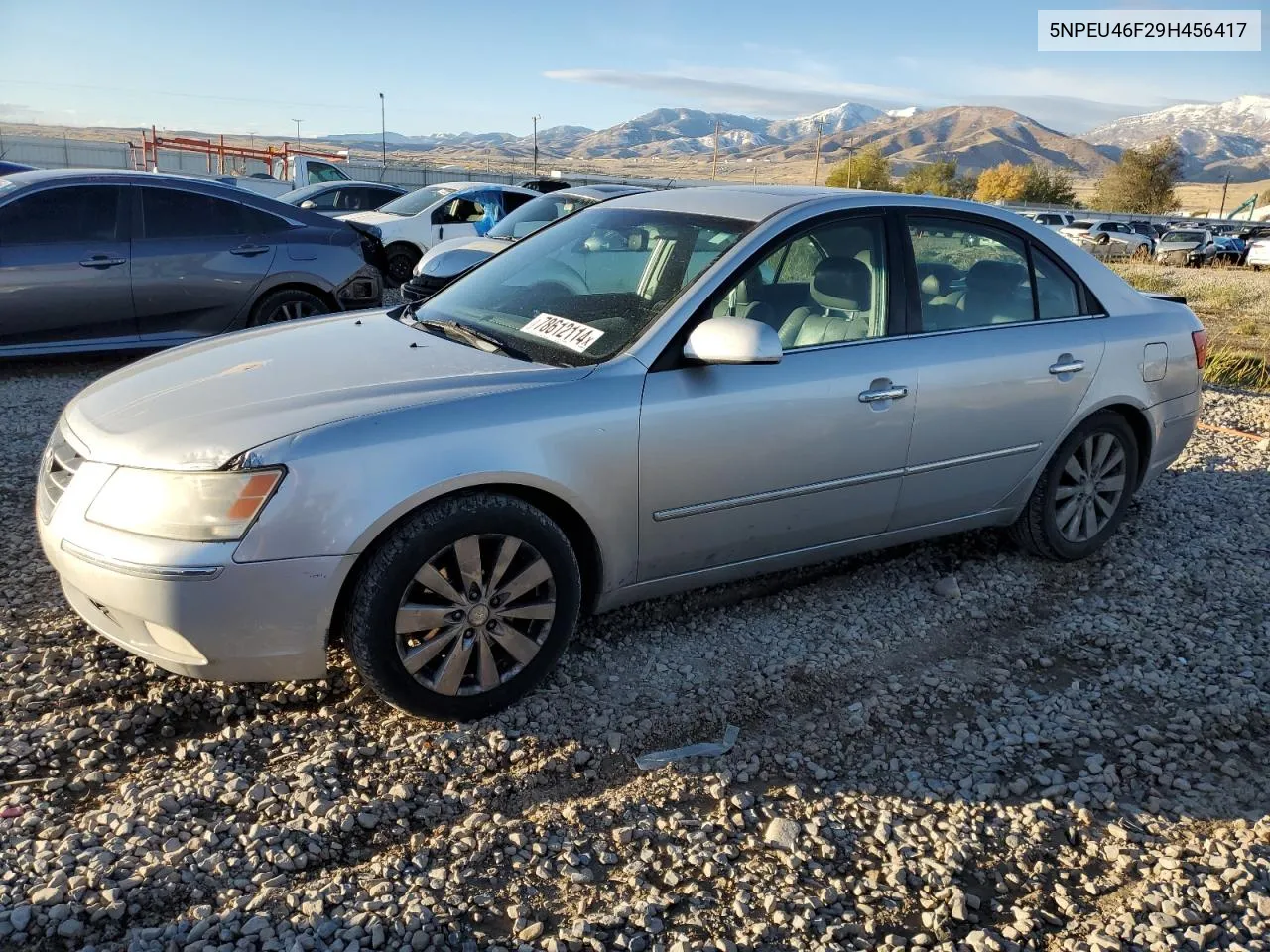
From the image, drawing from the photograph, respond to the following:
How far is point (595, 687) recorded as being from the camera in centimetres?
341

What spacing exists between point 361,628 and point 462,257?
2939 mm

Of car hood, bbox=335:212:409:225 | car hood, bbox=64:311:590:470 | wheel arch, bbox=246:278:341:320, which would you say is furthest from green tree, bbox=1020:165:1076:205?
car hood, bbox=64:311:590:470

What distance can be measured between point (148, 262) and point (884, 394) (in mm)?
5795

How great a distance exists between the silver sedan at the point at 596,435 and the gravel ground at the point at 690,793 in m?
0.29

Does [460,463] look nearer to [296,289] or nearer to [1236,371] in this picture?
[296,289]

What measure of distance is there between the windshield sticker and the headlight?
44.8 inches

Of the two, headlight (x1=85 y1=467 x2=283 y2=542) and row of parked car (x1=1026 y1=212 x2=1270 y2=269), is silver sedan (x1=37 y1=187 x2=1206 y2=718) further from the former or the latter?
row of parked car (x1=1026 y1=212 x2=1270 y2=269)

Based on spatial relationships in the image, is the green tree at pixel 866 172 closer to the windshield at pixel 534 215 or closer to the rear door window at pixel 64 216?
the windshield at pixel 534 215

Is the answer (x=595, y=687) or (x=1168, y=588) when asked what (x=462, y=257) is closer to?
(x=595, y=687)

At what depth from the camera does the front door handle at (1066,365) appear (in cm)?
421

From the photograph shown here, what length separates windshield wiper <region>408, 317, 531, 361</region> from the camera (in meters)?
3.43

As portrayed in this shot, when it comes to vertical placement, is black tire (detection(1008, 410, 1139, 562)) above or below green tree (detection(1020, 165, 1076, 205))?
below

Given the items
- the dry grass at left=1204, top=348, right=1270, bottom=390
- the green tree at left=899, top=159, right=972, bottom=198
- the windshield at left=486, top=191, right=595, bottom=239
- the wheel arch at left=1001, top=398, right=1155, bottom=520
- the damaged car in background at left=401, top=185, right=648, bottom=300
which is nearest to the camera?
the wheel arch at left=1001, top=398, right=1155, bottom=520

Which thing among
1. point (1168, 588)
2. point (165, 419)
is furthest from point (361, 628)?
point (1168, 588)
